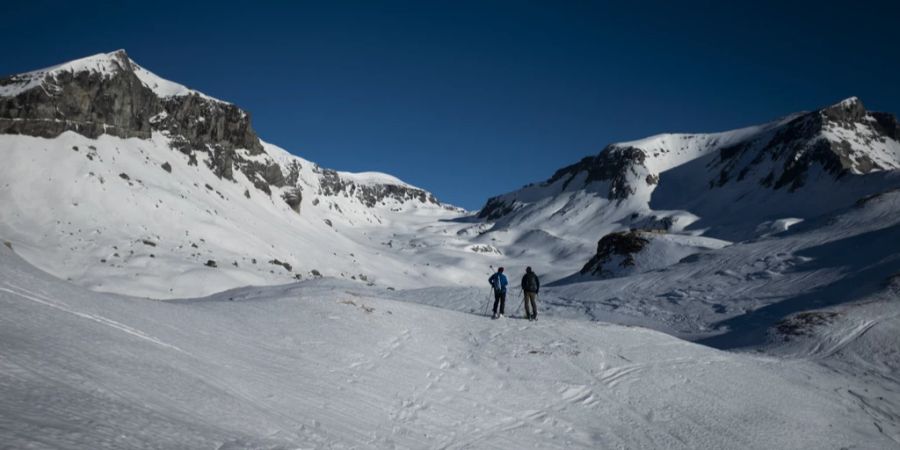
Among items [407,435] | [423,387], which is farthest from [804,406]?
[407,435]

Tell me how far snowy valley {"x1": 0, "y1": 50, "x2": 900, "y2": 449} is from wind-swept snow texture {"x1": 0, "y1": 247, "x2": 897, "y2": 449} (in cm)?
→ 6

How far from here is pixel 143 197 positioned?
54.1 m

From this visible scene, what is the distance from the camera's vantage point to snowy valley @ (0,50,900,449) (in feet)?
25.0

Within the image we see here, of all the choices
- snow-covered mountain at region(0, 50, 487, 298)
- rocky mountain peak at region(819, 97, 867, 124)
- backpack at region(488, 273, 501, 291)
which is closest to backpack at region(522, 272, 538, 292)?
backpack at region(488, 273, 501, 291)

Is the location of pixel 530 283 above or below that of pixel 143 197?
below

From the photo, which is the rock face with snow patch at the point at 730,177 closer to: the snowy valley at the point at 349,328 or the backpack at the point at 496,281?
the snowy valley at the point at 349,328

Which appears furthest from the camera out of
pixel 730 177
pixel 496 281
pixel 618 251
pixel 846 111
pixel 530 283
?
Answer: pixel 730 177

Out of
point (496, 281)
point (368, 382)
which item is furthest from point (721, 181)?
point (368, 382)

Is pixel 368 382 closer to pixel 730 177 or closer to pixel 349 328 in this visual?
pixel 349 328

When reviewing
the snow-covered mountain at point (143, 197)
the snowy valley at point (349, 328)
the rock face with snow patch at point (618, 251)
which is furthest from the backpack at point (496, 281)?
the rock face with snow patch at point (618, 251)

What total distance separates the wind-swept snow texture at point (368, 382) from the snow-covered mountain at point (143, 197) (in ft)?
86.9

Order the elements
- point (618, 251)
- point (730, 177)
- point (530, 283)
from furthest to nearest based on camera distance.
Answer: point (730, 177) → point (618, 251) → point (530, 283)

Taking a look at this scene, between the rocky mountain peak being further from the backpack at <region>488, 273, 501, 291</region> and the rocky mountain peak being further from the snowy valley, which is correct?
the backpack at <region>488, 273, 501, 291</region>

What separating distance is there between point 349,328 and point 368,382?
3925 mm
